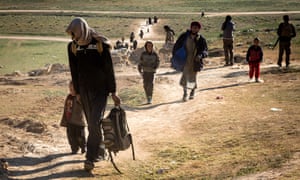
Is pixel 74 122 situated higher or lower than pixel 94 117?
lower

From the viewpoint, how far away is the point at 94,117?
5867 millimetres

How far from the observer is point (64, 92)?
508 inches

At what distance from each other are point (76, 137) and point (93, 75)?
139cm

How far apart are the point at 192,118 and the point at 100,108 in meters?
3.46

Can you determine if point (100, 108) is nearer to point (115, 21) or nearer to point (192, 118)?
point (192, 118)

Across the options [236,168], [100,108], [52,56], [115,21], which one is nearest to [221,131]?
[236,168]

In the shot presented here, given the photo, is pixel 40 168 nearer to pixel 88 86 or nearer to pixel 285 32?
pixel 88 86

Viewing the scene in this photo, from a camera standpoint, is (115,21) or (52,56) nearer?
(52,56)

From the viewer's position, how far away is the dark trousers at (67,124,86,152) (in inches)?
271

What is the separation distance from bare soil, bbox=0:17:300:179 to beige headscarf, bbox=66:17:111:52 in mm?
1655

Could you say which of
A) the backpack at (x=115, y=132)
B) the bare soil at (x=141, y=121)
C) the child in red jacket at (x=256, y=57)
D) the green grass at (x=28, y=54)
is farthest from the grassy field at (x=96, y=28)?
the backpack at (x=115, y=132)

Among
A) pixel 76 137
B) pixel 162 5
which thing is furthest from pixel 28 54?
pixel 162 5

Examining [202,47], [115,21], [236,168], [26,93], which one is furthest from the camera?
[115,21]

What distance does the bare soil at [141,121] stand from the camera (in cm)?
620
